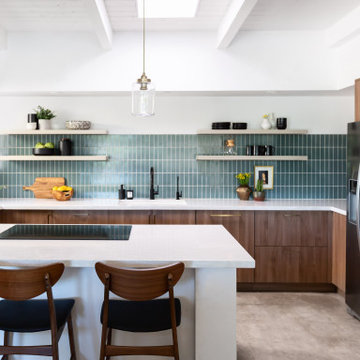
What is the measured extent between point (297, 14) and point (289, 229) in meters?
2.14

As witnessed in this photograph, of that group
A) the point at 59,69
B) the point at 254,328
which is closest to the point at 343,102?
the point at 254,328

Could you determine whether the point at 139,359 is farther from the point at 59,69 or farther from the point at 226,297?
the point at 59,69

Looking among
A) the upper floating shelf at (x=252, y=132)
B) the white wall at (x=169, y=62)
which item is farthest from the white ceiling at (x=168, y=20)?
the upper floating shelf at (x=252, y=132)

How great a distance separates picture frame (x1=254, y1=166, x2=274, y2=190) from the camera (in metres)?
4.91

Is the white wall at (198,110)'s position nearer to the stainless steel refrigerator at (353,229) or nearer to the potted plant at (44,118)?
the potted plant at (44,118)

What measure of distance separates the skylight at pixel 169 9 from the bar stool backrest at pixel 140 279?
107 inches

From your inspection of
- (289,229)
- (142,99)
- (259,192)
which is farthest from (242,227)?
(142,99)

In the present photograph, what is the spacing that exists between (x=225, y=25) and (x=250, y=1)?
0.87 metres

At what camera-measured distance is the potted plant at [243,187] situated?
4727 millimetres

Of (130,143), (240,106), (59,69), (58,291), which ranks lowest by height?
(58,291)

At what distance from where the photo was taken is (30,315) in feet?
7.02

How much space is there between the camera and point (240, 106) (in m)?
4.88

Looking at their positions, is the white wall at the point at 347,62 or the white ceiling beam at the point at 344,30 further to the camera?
the white wall at the point at 347,62

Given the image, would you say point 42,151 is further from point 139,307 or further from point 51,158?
point 139,307
